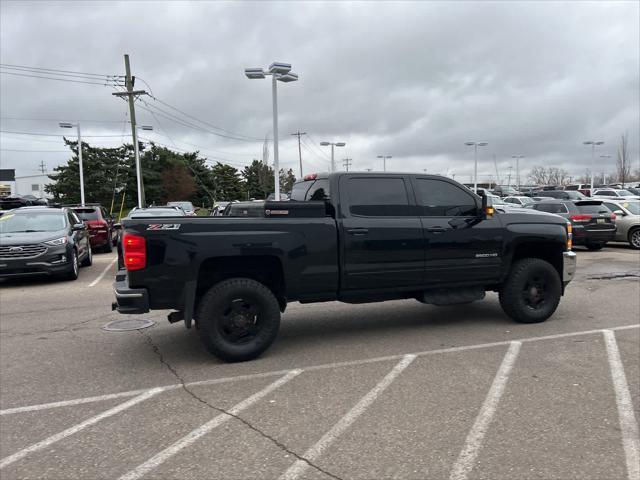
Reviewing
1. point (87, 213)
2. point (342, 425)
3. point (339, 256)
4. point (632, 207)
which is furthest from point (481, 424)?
point (87, 213)

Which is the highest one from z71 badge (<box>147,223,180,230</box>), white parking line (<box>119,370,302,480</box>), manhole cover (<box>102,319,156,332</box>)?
z71 badge (<box>147,223,180,230</box>)

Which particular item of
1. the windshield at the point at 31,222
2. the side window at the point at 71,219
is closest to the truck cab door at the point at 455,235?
the windshield at the point at 31,222

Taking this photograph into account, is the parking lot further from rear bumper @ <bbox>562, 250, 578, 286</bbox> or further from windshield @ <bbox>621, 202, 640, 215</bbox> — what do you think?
windshield @ <bbox>621, 202, 640, 215</bbox>

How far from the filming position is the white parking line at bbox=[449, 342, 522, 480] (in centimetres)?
313

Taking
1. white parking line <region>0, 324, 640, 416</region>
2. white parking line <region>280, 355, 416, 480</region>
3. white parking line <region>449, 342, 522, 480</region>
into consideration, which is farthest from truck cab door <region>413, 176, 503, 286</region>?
white parking line <region>280, 355, 416, 480</region>

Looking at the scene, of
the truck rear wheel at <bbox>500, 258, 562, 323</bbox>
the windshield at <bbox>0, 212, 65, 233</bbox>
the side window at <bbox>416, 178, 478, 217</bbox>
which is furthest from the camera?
the windshield at <bbox>0, 212, 65, 233</bbox>

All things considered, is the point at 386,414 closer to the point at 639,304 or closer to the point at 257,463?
A: the point at 257,463

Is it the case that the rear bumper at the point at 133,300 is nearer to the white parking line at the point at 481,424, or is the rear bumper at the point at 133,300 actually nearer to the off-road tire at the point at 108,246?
the white parking line at the point at 481,424

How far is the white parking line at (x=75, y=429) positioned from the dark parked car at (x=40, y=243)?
24.2 feet

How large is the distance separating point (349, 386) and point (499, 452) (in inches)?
59.7

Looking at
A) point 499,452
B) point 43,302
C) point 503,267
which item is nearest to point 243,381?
point 499,452

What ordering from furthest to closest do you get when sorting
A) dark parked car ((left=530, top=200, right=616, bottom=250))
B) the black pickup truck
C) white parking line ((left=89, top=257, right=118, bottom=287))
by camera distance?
dark parked car ((left=530, top=200, right=616, bottom=250)) → white parking line ((left=89, top=257, right=118, bottom=287)) → the black pickup truck

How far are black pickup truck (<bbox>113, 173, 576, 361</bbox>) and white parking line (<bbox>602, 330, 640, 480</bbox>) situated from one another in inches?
61.2

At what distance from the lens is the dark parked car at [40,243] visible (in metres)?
10.3
